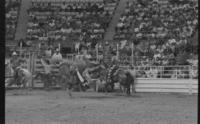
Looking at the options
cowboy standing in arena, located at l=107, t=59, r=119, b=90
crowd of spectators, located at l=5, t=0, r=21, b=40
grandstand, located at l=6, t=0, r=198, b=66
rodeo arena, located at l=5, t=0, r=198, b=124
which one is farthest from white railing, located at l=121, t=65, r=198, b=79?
crowd of spectators, located at l=5, t=0, r=21, b=40

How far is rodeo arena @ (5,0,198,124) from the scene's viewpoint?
10.3 meters

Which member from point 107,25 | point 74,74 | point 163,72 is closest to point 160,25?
point 107,25

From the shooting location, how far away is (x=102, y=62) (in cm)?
1767

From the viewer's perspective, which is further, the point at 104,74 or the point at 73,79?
the point at 104,74

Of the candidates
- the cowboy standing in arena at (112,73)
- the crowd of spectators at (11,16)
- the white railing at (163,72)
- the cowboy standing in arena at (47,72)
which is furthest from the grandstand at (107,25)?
the cowboy standing in arena at (112,73)

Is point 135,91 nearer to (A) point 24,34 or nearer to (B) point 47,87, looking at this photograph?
(B) point 47,87

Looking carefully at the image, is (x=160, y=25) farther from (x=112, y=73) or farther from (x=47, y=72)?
(x=112, y=73)

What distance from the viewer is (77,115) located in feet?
30.0

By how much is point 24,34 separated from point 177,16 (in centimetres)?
990

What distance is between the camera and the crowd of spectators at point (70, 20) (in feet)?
89.4

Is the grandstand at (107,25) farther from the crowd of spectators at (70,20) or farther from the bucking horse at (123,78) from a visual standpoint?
the bucking horse at (123,78)

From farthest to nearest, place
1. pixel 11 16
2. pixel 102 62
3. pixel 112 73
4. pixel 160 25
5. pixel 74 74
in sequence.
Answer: pixel 11 16
pixel 160 25
pixel 102 62
pixel 112 73
pixel 74 74

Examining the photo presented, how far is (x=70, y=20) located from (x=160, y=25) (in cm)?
643

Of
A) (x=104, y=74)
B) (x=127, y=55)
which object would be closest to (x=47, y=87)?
(x=104, y=74)
